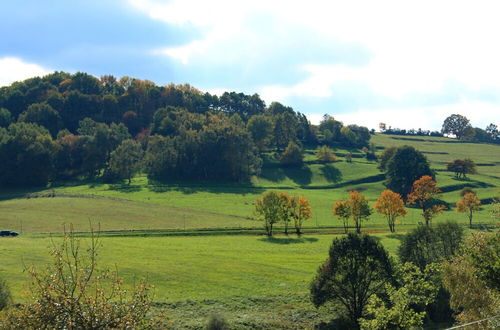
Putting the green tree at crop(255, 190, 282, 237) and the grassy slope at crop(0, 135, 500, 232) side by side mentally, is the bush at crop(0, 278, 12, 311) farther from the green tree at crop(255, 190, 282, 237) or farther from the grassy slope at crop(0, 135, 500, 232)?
the green tree at crop(255, 190, 282, 237)

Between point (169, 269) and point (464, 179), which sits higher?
point (464, 179)

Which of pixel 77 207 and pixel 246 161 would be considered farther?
pixel 246 161

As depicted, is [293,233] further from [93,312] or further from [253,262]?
[93,312]

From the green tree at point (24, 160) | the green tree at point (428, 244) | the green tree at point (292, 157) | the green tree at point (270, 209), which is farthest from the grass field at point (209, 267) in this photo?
the green tree at point (292, 157)

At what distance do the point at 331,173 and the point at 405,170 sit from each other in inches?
1510

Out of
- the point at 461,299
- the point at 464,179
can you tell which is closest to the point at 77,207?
the point at 461,299

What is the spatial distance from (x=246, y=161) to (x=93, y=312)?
152 m

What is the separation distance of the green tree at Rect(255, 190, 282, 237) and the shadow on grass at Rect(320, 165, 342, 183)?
8035 cm

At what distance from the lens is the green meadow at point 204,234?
169 ft

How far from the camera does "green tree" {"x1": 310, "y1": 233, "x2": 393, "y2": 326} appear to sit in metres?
49.4

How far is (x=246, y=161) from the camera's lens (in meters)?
170

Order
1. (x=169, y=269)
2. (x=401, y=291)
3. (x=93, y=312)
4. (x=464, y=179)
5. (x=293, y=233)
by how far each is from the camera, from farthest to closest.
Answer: (x=464, y=179), (x=293, y=233), (x=169, y=269), (x=401, y=291), (x=93, y=312)

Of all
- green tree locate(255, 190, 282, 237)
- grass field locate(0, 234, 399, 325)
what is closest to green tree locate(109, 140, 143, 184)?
green tree locate(255, 190, 282, 237)

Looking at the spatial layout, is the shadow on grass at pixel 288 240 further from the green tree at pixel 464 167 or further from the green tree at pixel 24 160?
the green tree at pixel 464 167
